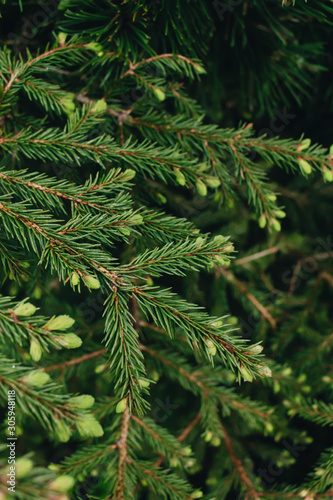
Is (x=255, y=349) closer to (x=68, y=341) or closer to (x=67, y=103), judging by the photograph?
(x=68, y=341)

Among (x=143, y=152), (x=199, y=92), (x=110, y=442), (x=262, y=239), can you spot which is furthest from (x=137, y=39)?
(x=262, y=239)

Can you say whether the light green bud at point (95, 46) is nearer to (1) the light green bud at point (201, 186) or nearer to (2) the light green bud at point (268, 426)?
(1) the light green bud at point (201, 186)

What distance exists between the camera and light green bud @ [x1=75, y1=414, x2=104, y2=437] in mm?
691

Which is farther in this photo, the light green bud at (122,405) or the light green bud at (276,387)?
the light green bud at (276,387)

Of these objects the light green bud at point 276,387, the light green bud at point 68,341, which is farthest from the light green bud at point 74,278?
the light green bud at point 276,387

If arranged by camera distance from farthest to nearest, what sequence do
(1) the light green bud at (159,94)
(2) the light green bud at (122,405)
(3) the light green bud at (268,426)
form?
(3) the light green bud at (268,426), (1) the light green bud at (159,94), (2) the light green bud at (122,405)

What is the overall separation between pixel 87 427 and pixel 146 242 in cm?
57

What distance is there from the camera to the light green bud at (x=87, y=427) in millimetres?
691

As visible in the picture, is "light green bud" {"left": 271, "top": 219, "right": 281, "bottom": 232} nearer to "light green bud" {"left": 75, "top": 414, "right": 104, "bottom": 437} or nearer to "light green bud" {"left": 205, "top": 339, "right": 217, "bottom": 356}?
"light green bud" {"left": 205, "top": 339, "right": 217, "bottom": 356}

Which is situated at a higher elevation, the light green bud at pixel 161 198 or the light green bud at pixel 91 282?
the light green bud at pixel 161 198

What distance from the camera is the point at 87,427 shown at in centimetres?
69

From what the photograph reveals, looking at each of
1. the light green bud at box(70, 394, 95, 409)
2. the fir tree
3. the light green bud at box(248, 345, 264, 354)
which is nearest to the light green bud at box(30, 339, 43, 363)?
the fir tree

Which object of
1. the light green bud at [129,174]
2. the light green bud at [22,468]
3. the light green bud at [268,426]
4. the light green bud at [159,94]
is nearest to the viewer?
the light green bud at [22,468]

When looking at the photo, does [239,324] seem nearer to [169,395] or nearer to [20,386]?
Answer: [169,395]
